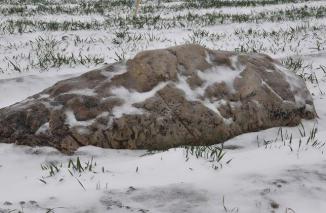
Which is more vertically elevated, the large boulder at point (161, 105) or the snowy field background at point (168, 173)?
the large boulder at point (161, 105)

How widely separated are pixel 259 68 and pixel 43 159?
8.98ft

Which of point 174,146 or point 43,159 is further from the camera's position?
point 174,146

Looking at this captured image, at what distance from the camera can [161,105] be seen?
440 cm

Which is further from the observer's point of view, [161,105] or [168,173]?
[161,105]

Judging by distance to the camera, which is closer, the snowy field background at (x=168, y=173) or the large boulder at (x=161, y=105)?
the snowy field background at (x=168, y=173)

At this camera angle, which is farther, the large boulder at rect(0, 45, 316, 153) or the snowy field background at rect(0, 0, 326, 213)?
the large boulder at rect(0, 45, 316, 153)

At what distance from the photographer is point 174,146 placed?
4258 millimetres

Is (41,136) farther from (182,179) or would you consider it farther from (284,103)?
(284,103)

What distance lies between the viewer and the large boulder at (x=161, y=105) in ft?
13.9

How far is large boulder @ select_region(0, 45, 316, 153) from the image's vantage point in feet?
13.9

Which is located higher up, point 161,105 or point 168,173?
point 161,105

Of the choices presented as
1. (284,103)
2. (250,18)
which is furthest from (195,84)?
(250,18)

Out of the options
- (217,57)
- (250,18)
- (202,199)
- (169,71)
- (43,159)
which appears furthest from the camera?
(250,18)

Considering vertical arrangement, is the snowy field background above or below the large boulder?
below
